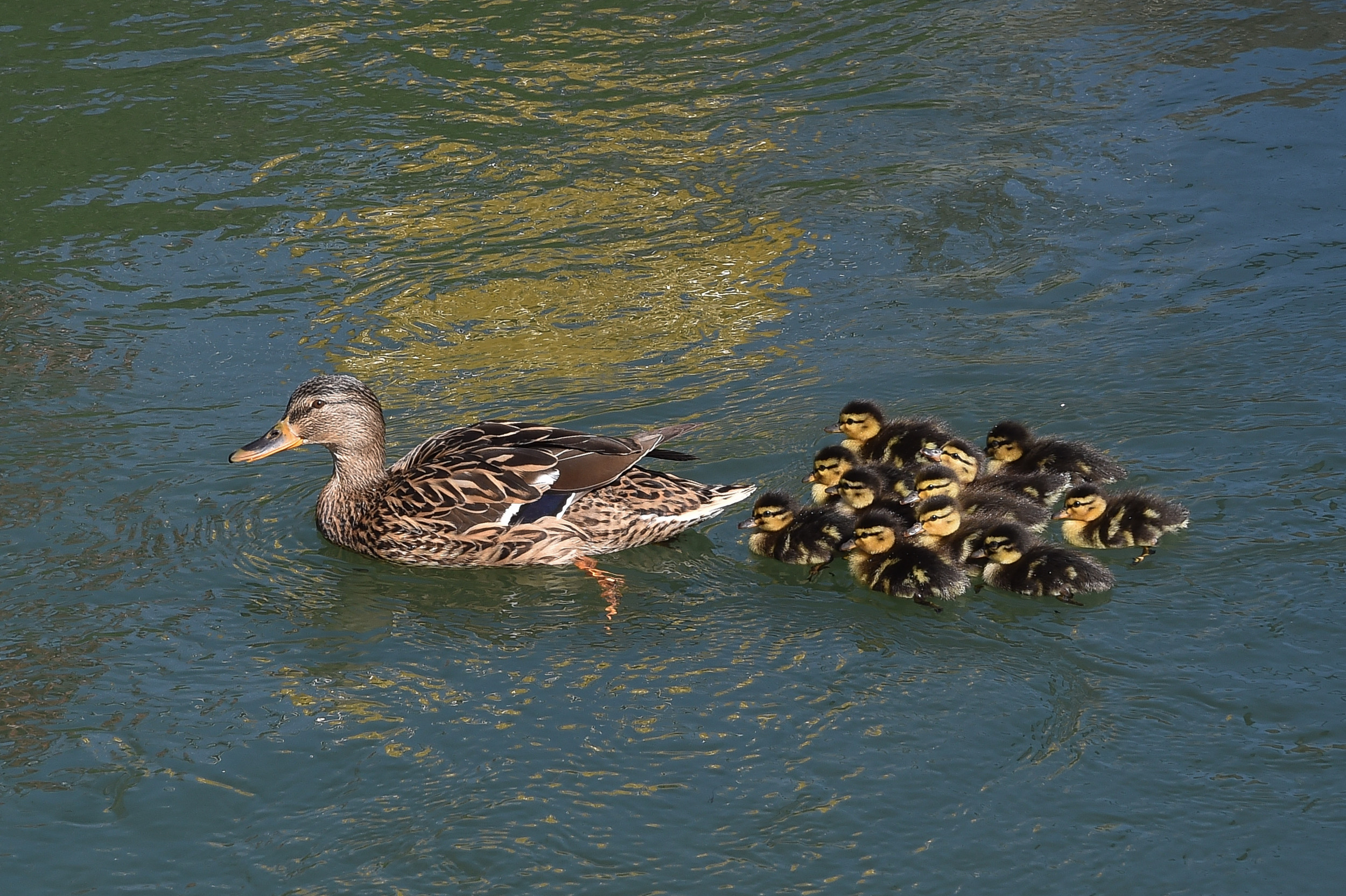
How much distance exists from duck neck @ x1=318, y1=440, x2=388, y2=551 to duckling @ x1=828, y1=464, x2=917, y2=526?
174cm

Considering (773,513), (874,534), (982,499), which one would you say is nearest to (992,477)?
(982,499)

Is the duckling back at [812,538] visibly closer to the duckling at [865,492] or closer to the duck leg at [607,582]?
the duckling at [865,492]

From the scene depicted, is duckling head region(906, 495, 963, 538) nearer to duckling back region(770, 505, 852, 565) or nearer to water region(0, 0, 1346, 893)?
duckling back region(770, 505, 852, 565)

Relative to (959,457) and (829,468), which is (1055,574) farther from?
(829,468)

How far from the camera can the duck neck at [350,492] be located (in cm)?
562

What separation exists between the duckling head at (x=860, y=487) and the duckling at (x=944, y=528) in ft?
0.85

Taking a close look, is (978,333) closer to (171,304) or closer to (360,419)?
(360,419)

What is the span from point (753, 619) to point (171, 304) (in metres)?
3.97

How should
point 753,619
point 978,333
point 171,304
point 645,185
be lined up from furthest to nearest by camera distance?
point 645,185 → point 171,304 → point 978,333 → point 753,619

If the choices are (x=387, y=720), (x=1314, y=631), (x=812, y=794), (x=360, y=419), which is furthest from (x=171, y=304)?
(x=1314, y=631)

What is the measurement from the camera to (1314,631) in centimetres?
454

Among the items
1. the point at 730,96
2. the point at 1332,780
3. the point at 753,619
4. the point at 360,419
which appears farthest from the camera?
the point at 730,96

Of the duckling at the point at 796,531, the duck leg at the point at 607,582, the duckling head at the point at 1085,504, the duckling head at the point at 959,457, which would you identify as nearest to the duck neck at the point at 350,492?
the duck leg at the point at 607,582

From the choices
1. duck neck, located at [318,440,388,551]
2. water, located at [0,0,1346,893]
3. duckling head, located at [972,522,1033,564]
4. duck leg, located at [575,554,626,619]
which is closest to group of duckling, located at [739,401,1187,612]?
duckling head, located at [972,522,1033,564]
